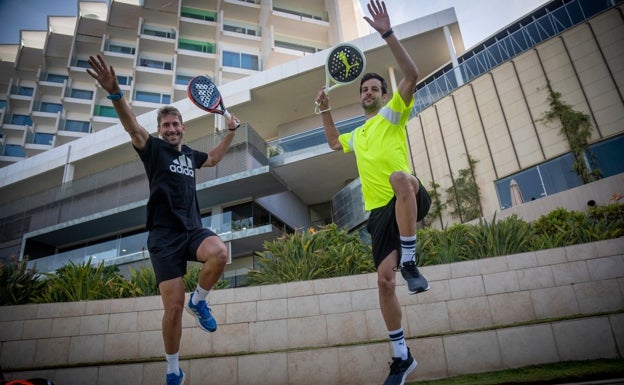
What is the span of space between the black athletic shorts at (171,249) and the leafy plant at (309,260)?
15.2ft

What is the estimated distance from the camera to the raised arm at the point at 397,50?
3.89m

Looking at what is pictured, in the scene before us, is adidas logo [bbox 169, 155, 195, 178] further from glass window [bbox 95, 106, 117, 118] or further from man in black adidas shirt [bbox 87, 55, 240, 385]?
glass window [bbox 95, 106, 117, 118]

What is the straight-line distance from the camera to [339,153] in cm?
2094

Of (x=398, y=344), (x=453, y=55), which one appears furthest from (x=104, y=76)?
(x=453, y=55)

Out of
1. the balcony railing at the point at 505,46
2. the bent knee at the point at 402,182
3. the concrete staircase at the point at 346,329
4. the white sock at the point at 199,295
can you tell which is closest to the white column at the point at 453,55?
the balcony railing at the point at 505,46

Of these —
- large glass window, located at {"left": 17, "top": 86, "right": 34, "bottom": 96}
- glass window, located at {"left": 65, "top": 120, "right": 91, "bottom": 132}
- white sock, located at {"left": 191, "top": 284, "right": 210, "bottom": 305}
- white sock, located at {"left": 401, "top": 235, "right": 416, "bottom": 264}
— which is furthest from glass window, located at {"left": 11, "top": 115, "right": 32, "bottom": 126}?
white sock, located at {"left": 401, "top": 235, "right": 416, "bottom": 264}

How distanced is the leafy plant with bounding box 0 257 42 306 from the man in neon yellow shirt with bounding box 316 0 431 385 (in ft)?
29.2

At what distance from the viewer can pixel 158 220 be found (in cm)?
407

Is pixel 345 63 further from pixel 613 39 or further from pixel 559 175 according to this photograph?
pixel 613 39

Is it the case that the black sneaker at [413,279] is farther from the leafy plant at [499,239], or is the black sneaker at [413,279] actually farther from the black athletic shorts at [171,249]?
the leafy plant at [499,239]

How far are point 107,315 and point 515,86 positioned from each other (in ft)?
57.5

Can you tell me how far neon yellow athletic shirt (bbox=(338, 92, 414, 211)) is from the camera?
4.12m

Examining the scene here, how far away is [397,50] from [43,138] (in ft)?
188

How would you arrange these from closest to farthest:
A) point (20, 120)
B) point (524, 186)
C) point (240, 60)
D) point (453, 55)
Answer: point (524, 186) < point (453, 55) < point (240, 60) < point (20, 120)
